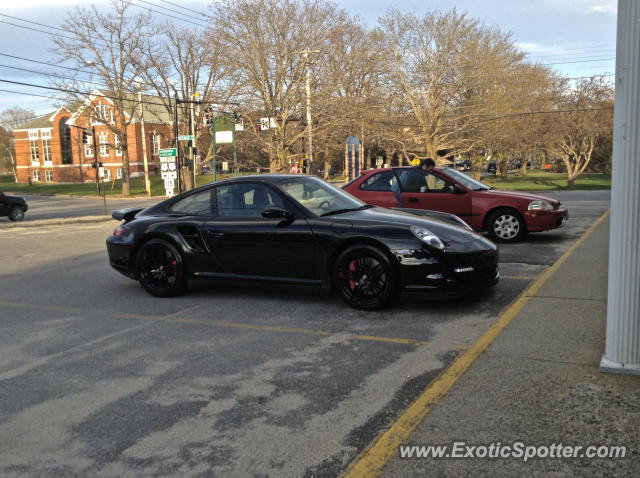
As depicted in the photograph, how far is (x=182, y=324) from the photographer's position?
5.94 metres

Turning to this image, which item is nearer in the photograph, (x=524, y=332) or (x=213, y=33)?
(x=524, y=332)

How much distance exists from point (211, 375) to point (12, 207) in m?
23.2

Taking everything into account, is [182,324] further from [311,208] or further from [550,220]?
[550,220]

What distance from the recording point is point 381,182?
449 inches

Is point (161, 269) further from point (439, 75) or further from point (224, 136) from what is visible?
point (439, 75)

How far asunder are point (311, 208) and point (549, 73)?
51.9m

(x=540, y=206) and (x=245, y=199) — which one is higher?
(x=245, y=199)

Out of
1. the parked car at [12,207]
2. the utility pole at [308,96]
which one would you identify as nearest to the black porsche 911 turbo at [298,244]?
the parked car at [12,207]

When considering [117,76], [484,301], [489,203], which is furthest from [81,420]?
[117,76]

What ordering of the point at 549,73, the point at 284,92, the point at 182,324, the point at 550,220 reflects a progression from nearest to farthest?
the point at 182,324 < the point at 550,220 < the point at 284,92 < the point at 549,73

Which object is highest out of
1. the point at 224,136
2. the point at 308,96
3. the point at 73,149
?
the point at 308,96

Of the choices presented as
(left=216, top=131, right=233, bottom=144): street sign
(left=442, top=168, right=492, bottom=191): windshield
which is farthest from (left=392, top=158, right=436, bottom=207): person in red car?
(left=216, top=131, right=233, bottom=144): street sign

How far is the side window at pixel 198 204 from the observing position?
709 centimetres

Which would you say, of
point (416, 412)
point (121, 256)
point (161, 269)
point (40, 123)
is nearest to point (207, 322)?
point (161, 269)
